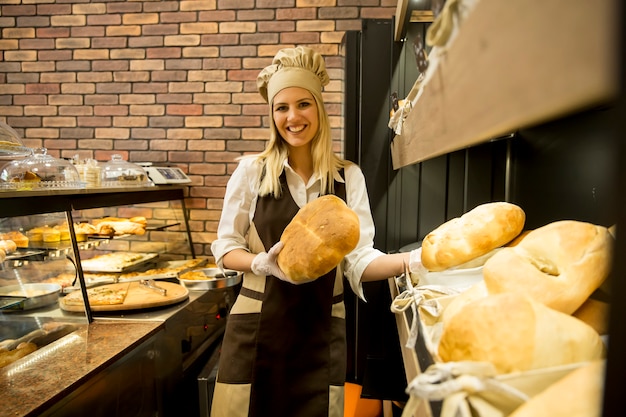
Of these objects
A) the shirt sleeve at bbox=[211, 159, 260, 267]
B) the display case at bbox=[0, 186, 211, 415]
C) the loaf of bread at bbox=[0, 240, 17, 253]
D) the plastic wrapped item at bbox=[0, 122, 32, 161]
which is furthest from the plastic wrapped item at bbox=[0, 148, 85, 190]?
the shirt sleeve at bbox=[211, 159, 260, 267]

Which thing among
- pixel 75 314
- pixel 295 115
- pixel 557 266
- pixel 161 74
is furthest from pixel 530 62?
pixel 161 74

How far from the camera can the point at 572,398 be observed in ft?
1.27

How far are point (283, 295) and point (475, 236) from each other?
952mm

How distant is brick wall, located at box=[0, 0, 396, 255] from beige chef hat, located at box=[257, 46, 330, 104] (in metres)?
1.50


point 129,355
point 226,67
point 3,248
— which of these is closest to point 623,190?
point 129,355

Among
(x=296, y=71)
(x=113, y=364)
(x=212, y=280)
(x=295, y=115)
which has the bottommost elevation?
(x=113, y=364)

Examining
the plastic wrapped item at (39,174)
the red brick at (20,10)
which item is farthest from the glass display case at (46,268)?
the red brick at (20,10)

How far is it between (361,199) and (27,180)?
5.40 ft

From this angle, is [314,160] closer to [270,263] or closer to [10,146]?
[270,263]

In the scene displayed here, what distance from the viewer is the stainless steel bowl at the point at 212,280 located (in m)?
2.69

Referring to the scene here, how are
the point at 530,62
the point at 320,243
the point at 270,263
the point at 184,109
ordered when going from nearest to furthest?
the point at 530,62 < the point at 320,243 < the point at 270,263 < the point at 184,109

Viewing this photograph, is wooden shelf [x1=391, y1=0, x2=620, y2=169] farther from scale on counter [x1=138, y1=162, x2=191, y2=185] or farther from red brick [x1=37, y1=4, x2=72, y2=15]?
red brick [x1=37, y1=4, x2=72, y2=15]

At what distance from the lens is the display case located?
1.53 m

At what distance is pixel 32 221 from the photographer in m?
1.89
